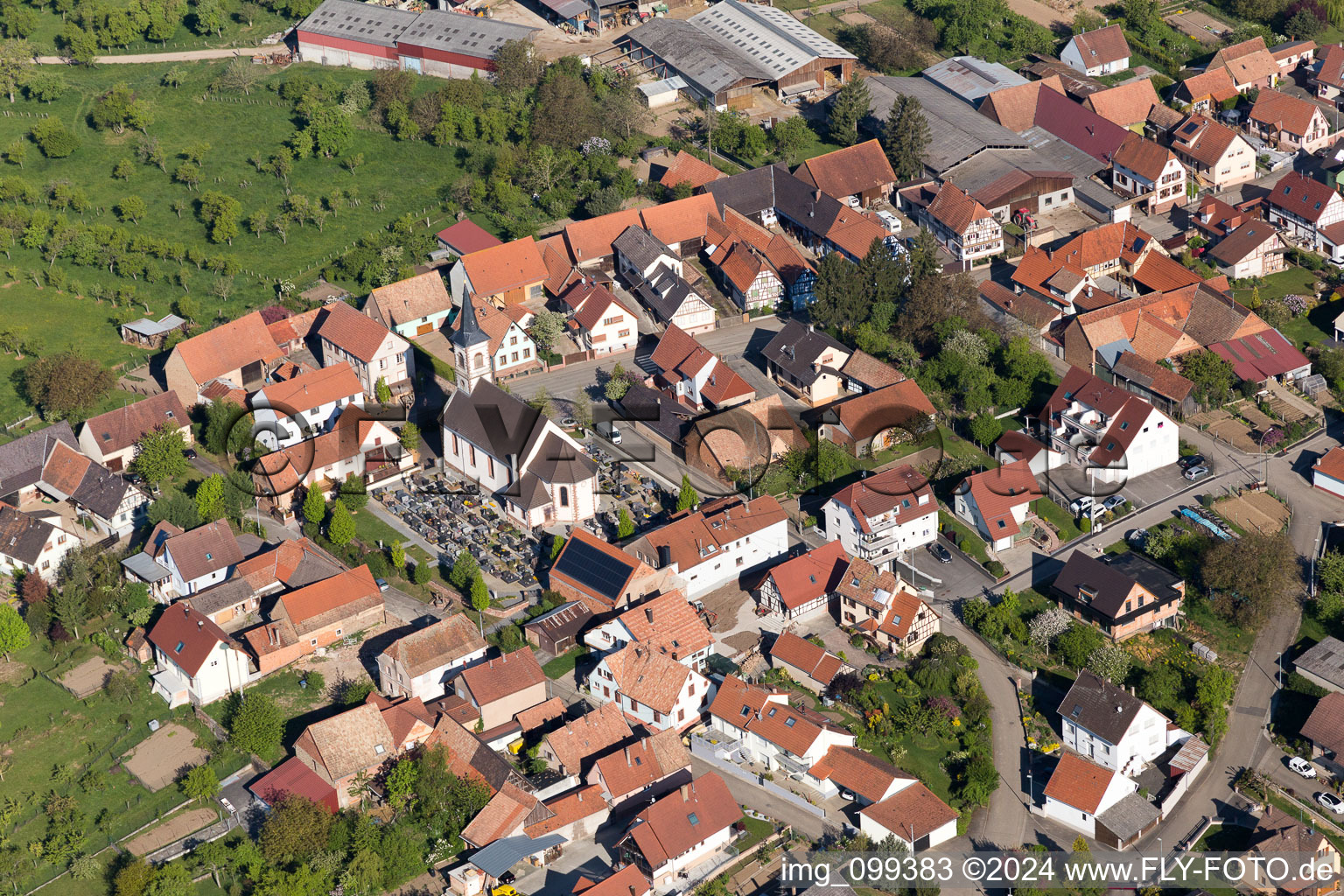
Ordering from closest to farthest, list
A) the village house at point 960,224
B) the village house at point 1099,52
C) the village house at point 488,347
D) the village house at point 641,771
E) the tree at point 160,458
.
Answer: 1. the village house at point 641,771
2. the tree at point 160,458
3. the village house at point 488,347
4. the village house at point 960,224
5. the village house at point 1099,52

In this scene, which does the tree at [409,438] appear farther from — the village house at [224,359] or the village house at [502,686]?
the village house at [502,686]

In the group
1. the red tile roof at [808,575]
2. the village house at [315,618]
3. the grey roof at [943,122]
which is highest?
the grey roof at [943,122]

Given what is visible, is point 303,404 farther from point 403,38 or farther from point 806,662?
point 403,38

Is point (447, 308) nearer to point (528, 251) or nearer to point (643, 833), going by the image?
point (528, 251)

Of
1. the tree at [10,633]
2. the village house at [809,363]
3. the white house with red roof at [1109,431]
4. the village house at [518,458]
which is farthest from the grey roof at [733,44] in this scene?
the tree at [10,633]

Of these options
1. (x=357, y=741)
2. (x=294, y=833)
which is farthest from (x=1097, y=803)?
(x=294, y=833)

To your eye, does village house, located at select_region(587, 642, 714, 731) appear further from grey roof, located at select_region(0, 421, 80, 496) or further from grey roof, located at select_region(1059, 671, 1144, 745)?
grey roof, located at select_region(0, 421, 80, 496)

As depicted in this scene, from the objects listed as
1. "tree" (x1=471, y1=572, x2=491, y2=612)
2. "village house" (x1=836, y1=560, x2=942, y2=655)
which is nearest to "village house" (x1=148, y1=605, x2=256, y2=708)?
"tree" (x1=471, y1=572, x2=491, y2=612)
